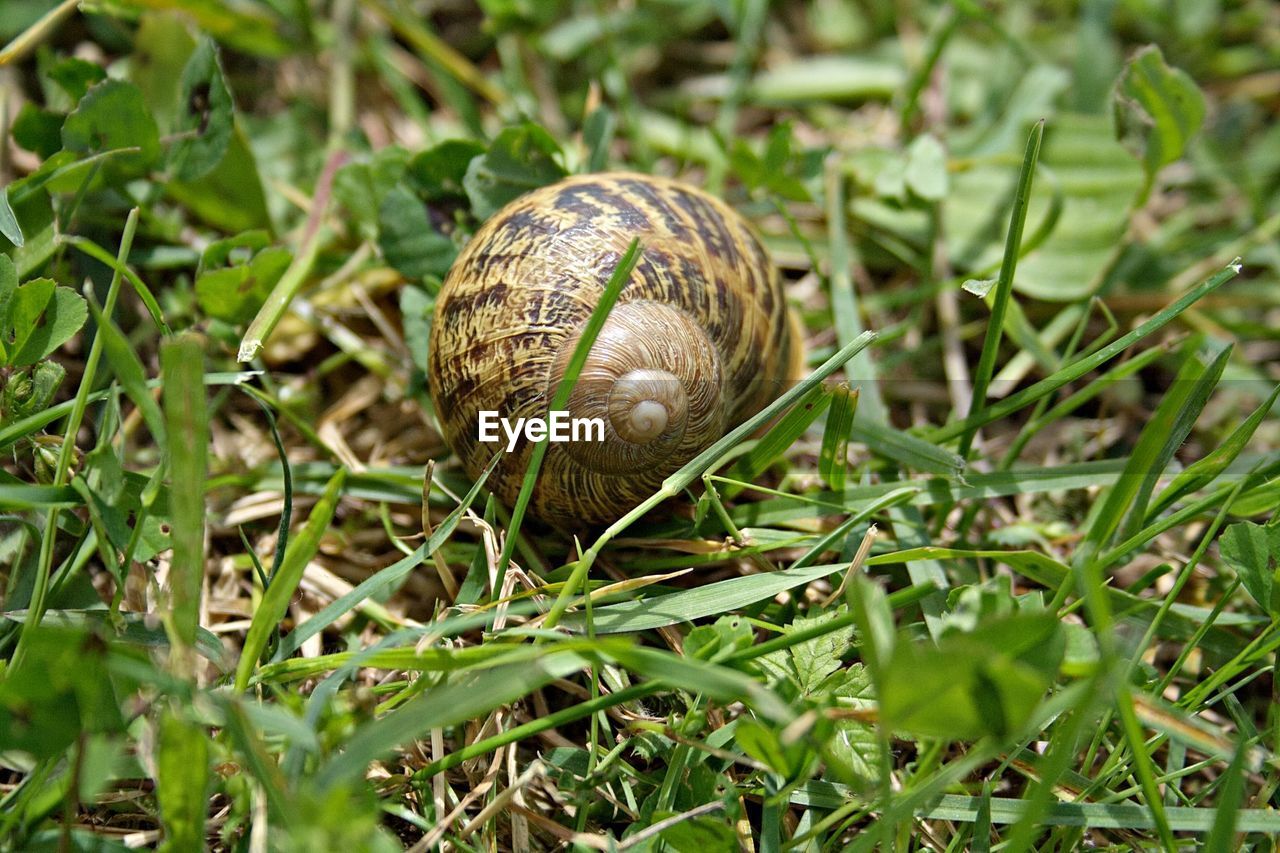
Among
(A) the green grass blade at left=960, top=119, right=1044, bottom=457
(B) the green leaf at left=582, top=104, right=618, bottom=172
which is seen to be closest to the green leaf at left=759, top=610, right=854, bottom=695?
(A) the green grass blade at left=960, top=119, right=1044, bottom=457

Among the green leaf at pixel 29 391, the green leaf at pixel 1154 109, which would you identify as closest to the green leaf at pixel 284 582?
the green leaf at pixel 29 391

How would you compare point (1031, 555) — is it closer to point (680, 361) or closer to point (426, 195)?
point (680, 361)

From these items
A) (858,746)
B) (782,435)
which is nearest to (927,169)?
(782,435)

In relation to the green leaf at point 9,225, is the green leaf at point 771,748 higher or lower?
lower

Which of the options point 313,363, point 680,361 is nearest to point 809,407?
point 680,361

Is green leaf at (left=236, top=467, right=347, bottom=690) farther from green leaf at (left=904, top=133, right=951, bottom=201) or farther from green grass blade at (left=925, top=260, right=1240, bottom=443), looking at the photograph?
green leaf at (left=904, top=133, right=951, bottom=201)

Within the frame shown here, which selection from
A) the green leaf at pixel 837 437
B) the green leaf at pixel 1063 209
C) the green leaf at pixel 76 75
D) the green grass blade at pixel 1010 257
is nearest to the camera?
the green grass blade at pixel 1010 257

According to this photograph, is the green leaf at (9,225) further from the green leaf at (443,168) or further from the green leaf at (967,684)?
the green leaf at (967,684)

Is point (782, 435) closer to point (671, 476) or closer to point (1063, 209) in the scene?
point (671, 476)
